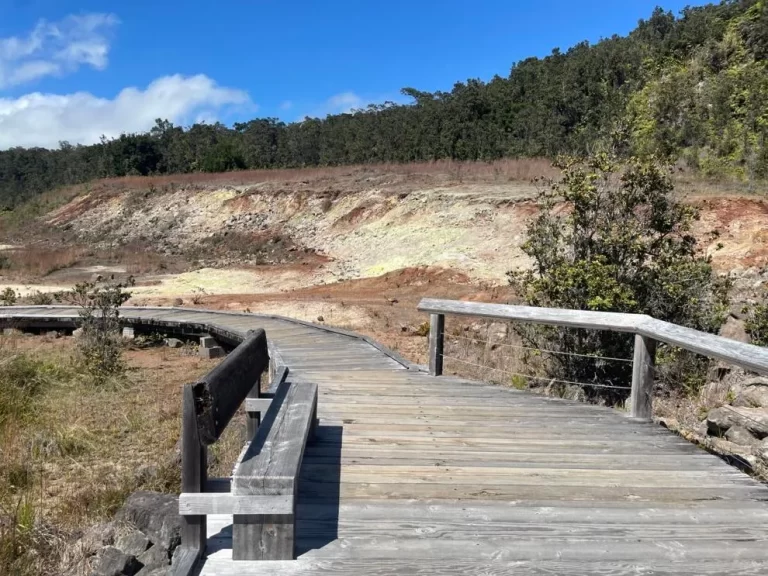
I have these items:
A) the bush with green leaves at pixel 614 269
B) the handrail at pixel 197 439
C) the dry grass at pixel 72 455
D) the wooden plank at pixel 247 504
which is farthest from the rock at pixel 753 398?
the handrail at pixel 197 439

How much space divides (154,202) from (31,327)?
31.2 metres

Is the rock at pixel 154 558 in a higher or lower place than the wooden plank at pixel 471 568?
lower

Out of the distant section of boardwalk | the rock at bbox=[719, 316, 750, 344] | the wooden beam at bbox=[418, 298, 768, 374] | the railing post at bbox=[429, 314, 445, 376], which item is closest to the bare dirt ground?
the rock at bbox=[719, 316, 750, 344]

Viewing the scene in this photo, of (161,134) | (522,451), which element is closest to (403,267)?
(522,451)

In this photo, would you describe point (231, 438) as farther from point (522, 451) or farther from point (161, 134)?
point (161, 134)

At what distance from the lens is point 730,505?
3592 mm

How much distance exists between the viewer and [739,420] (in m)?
6.13

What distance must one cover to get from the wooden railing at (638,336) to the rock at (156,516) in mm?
3286

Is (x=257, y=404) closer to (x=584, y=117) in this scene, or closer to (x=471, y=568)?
(x=471, y=568)

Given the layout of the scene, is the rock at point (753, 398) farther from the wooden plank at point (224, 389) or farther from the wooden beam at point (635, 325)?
the wooden plank at point (224, 389)

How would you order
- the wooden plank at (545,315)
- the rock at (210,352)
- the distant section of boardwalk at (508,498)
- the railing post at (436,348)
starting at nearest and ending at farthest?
the distant section of boardwalk at (508,498)
the wooden plank at (545,315)
the railing post at (436,348)
the rock at (210,352)

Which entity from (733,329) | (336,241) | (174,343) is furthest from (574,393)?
(336,241)

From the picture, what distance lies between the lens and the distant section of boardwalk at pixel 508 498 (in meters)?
2.94

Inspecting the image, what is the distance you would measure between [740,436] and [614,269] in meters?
3.30
